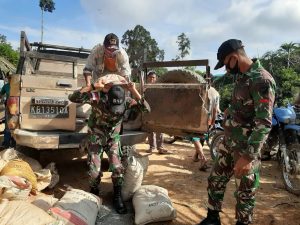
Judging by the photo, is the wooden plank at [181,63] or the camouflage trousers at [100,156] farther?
the wooden plank at [181,63]

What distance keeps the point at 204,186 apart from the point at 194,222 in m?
1.38

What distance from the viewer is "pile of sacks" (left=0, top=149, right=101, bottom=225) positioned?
2627 millimetres

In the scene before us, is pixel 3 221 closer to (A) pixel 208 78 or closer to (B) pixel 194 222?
(B) pixel 194 222

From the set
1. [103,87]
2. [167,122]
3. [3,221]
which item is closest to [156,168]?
[167,122]

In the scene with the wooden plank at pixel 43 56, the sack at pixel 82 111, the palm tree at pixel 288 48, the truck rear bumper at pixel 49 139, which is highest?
the palm tree at pixel 288 48

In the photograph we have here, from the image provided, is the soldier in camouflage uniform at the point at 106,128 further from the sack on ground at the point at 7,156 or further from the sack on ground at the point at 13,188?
the sack on ground at the point at 7,156

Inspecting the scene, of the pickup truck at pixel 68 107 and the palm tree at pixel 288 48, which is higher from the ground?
the palm tree at pixel 288 48

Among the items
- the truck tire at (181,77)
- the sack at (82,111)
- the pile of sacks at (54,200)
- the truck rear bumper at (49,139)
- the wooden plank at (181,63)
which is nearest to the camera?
the pile of sacks at (54,200)

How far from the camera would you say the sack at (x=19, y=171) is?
348cm

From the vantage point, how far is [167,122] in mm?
4273

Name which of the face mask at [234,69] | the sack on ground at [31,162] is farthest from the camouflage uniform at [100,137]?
the face mask at [234,69]

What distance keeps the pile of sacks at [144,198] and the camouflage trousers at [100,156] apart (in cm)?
14

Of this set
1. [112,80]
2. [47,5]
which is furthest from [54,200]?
[47,5]

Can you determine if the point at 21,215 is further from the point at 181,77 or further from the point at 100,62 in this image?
the point at 181,77
